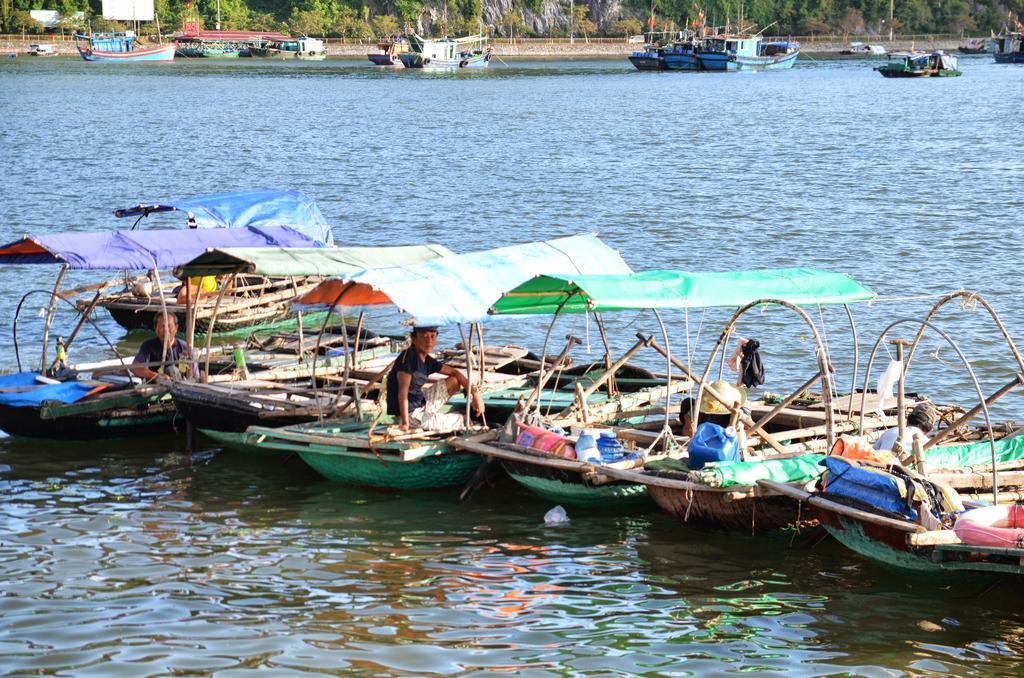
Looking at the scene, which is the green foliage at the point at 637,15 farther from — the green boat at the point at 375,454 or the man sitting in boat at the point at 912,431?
the man sitting in boat at the point at 912,431

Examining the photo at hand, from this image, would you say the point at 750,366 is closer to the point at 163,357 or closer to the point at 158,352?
the point at 163,357

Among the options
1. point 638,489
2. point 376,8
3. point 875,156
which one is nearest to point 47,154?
point 875,156

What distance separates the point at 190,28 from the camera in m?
136

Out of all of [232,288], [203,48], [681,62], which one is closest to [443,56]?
[681,62]

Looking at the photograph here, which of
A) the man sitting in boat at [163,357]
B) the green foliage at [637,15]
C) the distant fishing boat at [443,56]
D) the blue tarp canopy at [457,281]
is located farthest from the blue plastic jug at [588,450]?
the green foliage at [637,15]

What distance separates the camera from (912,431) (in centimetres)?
1160

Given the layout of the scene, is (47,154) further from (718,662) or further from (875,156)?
(718,662)

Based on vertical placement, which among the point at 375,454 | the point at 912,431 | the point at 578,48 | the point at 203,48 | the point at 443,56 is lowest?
the point at 375,454

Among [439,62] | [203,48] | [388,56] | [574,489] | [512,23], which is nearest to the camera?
[574,489]

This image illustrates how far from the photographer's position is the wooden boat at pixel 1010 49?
11788 cm

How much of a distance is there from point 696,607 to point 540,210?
2466cm

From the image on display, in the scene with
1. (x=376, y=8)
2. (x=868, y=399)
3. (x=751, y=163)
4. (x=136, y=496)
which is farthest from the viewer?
(x=376, y=8)

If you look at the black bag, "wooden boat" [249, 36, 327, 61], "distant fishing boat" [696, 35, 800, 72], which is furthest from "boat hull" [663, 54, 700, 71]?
the black bag

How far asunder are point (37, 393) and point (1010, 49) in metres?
119
